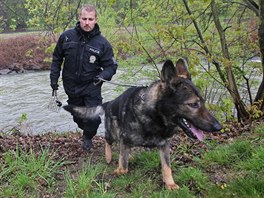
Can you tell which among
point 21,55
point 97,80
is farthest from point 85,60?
point 21,55

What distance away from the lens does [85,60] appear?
539cm

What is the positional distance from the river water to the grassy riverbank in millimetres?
5019

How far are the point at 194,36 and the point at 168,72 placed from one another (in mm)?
4490

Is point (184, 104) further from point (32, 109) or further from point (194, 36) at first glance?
point (32, 109)

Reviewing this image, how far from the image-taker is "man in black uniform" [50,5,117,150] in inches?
211

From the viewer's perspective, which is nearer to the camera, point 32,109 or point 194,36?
point 194,36

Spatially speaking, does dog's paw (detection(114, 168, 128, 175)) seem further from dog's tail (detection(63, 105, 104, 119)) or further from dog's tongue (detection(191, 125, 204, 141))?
dog's tongue (detection(191, 125, 204, 141))

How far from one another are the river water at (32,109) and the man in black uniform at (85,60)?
4.31 m

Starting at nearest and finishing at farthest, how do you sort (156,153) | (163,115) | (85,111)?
(163,115), (156,153), (85,111)

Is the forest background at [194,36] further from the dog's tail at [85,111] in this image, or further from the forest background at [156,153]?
the dog's tail at [85,111]

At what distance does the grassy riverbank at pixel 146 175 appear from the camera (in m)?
3.74

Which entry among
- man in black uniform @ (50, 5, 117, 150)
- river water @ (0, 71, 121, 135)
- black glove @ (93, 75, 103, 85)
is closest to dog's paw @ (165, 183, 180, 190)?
man in black uniform @ (50, 5, 117, 150)

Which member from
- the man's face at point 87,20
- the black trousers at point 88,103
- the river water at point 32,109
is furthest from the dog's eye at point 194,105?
the river water at point 32,109

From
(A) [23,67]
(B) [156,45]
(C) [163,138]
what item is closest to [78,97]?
(C) [163,138]
